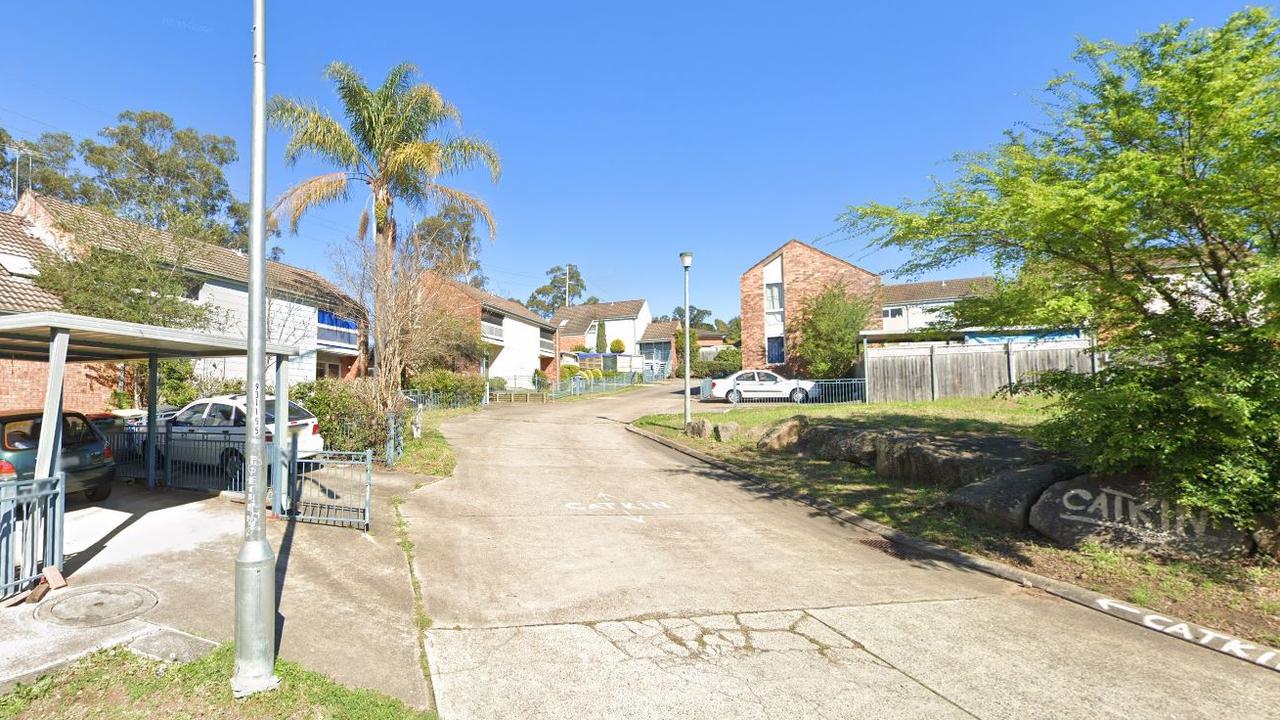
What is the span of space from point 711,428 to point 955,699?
13.5m

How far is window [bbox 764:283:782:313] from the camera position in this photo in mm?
34938

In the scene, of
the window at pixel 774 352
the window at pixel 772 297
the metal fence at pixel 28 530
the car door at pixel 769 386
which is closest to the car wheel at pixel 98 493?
the metal fence at pixel 28 530

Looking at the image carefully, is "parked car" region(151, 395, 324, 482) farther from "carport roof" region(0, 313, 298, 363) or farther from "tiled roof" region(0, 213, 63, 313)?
"tiled roof" region(0, 213, 63, 313)

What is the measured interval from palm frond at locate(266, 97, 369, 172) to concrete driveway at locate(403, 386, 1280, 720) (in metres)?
12.6

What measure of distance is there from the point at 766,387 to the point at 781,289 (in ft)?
29.4

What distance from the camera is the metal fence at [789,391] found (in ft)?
82.2

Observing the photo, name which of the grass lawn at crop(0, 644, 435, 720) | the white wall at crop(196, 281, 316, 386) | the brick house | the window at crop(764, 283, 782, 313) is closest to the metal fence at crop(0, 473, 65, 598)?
the grass lawn at crop(0, 644, 435, 720)

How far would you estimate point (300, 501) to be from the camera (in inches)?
368

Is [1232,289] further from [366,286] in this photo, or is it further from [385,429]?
[366,286]

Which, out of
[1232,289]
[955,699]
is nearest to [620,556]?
[955,699]

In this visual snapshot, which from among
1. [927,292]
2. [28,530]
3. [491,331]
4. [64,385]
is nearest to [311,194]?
[64,385]

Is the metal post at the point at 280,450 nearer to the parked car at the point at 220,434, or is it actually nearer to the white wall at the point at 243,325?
the parked car at the point at 220,434

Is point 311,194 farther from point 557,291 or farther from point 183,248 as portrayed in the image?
point 557,291

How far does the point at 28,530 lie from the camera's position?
5.37 metres
